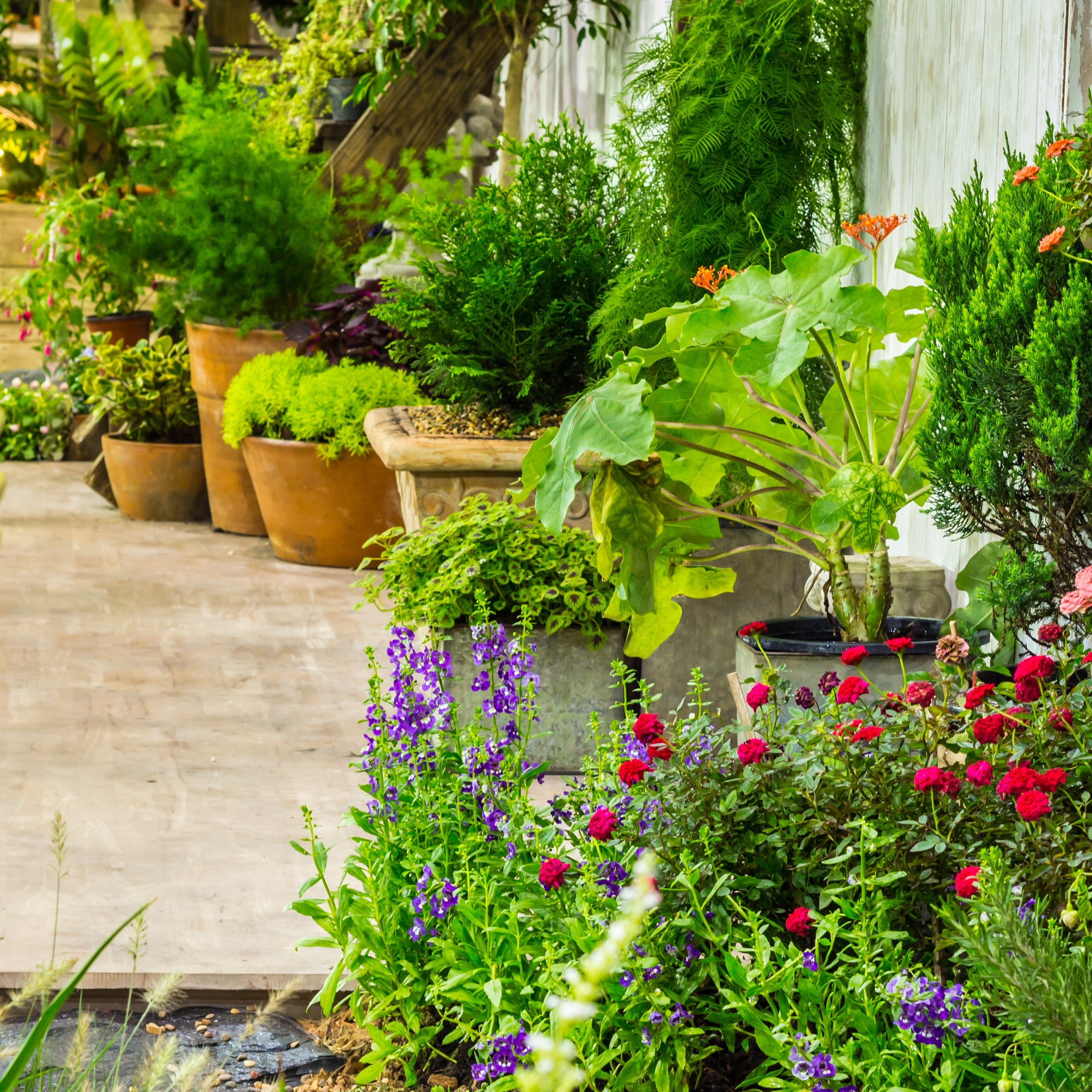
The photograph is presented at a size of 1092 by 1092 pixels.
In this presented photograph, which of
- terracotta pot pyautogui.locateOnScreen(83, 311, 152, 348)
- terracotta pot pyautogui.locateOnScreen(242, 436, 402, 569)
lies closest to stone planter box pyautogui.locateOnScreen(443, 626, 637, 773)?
terracotta pot pyautogui.locateOnScreen(242, 436, 402, 569)

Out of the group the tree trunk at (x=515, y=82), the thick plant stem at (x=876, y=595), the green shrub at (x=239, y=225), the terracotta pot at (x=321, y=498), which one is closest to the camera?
the thick plant stem at (x=876, y=595)

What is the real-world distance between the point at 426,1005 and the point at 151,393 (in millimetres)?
4791

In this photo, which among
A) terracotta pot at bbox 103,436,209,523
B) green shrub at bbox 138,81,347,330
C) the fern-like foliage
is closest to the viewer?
the fern-like foliage

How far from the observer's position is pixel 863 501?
7.06 ft

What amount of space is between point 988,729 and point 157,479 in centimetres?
514

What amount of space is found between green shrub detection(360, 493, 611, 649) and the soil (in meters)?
0.56

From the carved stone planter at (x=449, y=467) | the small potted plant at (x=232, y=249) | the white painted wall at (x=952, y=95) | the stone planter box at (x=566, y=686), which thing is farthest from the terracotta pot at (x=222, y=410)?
the white painted wall at (x=952, y=95)

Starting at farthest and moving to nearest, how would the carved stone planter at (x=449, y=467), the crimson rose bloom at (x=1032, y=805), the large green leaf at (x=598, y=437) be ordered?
1. the carved stone planter at (x=449, y=467)
2. the large green leaf at (x=598, y=437)
3. the crimson rose bloom at (x=1032, y=805)

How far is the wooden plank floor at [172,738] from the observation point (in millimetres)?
2297

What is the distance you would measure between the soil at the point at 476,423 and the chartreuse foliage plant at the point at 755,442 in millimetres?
801

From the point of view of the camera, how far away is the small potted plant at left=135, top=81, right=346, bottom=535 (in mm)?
5609

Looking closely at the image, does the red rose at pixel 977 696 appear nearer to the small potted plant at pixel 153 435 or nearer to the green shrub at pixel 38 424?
the small potted plant at pixel 153 435

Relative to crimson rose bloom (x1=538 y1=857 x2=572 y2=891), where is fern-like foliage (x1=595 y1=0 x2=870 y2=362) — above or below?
above

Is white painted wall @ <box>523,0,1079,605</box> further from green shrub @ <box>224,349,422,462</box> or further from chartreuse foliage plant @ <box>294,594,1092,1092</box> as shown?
green shrub @ <box>224,349,422,462</box>
